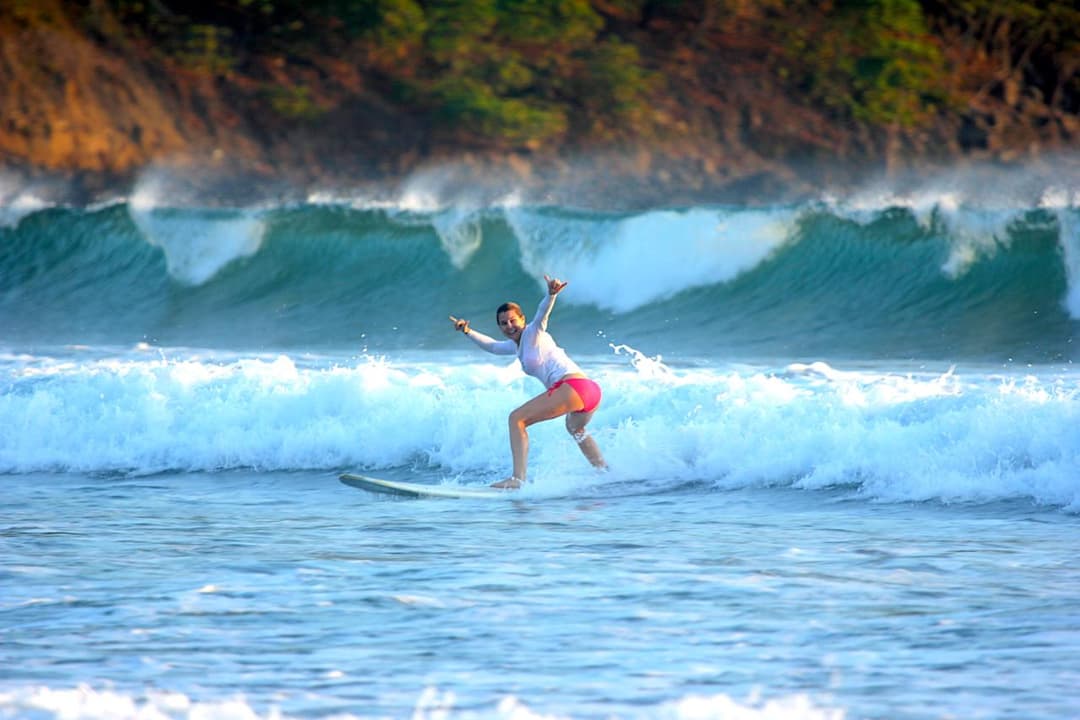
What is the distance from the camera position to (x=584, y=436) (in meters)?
9.84

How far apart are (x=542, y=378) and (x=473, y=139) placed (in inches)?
1064

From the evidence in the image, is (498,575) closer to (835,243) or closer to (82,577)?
(82,577)

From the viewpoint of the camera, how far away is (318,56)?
3869cm

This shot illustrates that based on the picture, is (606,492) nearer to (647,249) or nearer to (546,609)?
(546,609)

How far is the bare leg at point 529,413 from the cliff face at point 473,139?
2664cm

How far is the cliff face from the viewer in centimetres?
3644

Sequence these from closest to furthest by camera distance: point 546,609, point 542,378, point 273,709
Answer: point 273,709 < point 546,609 < point 542,378

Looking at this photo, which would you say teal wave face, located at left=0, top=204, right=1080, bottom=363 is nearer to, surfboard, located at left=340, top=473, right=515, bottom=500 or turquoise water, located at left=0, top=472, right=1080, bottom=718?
surfboard, located at left=340, top=473, right=515, bottom=500

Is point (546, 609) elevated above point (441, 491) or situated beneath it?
situated beneath

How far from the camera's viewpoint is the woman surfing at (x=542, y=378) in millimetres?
9508

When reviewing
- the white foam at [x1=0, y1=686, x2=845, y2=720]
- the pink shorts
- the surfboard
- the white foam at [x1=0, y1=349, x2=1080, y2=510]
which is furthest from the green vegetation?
the white foam at [x1=0, y1=686, x2=845, y2=720]

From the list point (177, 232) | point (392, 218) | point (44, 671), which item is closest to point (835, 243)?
point (392, 218)

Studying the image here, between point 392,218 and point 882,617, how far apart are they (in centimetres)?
1766

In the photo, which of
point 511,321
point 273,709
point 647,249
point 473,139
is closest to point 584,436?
A: point 511,321
